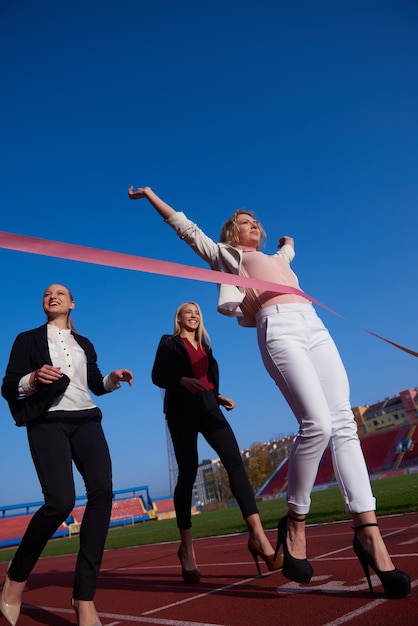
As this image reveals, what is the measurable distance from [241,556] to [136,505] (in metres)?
49.4

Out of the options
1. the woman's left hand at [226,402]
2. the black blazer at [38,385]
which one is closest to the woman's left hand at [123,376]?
the black blazer at [38,385]

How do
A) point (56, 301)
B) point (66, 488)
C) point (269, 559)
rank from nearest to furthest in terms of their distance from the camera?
point (66, 488) → point (269, 559) → point (56, 301)

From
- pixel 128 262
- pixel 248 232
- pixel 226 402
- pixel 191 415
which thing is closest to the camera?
pixel 128 262

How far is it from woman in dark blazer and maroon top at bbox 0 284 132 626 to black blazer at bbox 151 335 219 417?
3.46 feet

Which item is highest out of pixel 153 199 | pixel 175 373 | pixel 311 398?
pixel 153 199

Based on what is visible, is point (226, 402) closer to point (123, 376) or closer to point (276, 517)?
point (123, 376)

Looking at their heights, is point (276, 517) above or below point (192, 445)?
below

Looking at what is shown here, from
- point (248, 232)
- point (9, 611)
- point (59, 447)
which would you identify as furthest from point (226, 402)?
point (9, 611)

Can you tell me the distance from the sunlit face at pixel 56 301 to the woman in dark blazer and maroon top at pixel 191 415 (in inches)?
49.5

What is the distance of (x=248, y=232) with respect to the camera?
3.44 meters

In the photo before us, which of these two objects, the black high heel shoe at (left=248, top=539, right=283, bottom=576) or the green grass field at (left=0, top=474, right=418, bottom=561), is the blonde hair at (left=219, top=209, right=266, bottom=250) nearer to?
the black high heel shoe at (left=248, top=539, right=283, bottom=576)

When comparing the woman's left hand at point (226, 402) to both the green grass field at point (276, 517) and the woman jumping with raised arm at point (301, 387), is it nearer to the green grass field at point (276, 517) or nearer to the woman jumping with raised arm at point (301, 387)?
the woman jumping with raised arm at point (301, 387)

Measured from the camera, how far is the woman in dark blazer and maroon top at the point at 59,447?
2.83m

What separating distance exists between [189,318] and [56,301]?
162 centimetres
